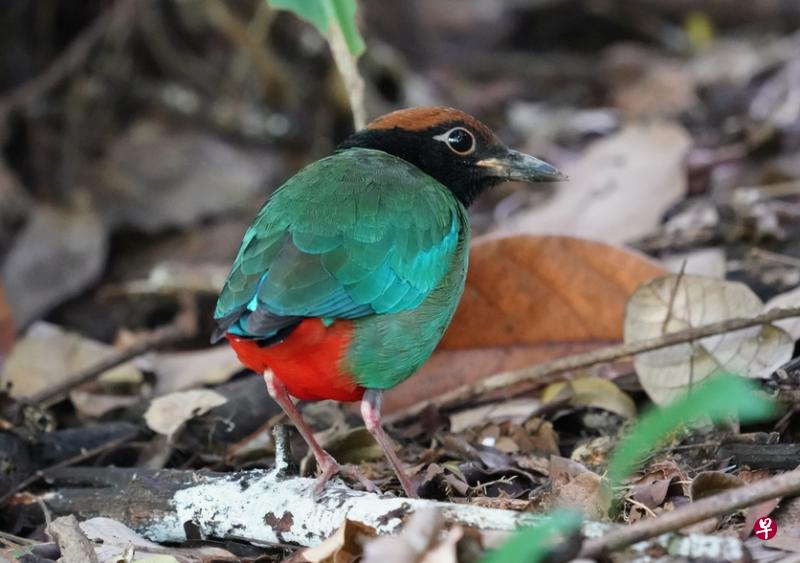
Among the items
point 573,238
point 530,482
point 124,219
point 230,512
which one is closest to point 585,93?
point 124,219

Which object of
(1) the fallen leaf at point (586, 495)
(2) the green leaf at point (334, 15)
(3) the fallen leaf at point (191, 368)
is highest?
(2) the green leaf at point (334, 15)

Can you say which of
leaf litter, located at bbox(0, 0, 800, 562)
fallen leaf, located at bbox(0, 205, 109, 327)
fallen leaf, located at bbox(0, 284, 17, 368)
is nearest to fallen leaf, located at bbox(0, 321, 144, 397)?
leaf litter, located at bbox(0, 0, 800, 562)

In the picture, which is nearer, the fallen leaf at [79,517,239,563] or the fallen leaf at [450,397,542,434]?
the fallen leaf at [79,517,239,563]

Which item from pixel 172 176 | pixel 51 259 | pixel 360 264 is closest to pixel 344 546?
pixel 360 264

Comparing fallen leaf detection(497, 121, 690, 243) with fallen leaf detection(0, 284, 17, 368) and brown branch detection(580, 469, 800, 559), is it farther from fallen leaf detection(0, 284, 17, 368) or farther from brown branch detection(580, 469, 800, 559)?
brown branch detection(580, 469, 800, 559)

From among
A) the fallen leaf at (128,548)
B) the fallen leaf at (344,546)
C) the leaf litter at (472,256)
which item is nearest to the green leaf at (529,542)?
the leaf litter at (472,256)

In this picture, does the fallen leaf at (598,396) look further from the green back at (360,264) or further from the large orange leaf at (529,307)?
the green back at (360,264)

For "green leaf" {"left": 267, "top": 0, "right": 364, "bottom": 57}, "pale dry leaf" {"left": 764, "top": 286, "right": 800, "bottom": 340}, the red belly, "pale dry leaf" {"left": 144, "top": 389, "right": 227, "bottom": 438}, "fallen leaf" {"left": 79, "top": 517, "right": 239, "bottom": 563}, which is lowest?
"pale dry leaf" {"left": 144, "top": 389, "right": 227, "bottom": 438}
